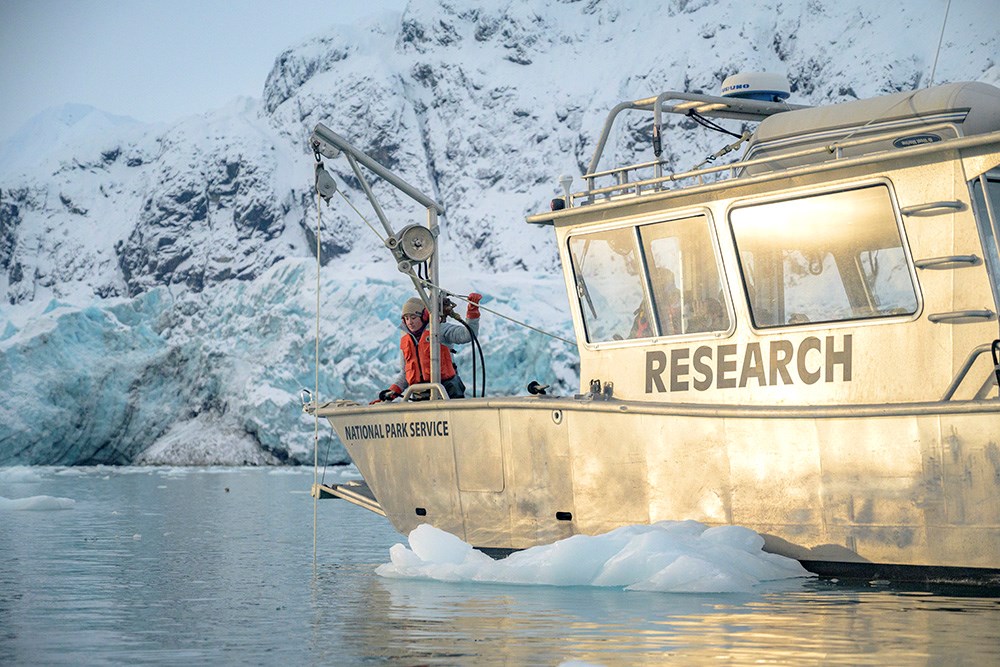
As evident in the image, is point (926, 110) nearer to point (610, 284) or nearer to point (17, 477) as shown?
point (610, 284)

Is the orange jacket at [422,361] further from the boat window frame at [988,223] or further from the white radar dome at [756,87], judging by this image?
the boat window frame at [988,223]

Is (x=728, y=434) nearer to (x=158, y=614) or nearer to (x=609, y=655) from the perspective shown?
(x=609, y=655)

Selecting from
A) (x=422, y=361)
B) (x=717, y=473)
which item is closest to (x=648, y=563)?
(x=717, y=473)

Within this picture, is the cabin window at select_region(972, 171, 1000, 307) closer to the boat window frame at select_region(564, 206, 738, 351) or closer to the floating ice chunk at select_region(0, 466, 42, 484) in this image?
the boat window frame at select_region(564, 206, 738, 351)

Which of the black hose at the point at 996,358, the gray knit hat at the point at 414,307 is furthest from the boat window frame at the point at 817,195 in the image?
the gray knit hat at the point at 414,307

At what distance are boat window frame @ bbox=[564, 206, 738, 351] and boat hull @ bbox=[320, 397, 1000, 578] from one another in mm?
544

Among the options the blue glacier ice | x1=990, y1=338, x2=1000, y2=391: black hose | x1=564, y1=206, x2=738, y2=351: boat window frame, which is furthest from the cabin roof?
the blue glacier ice

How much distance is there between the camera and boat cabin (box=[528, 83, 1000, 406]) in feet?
23.4

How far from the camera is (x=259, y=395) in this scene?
129 feet

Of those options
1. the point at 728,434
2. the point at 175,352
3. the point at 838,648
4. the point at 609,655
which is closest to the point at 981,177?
the point at 728,434

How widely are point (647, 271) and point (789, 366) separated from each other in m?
1.16

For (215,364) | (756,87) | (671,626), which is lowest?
(671,626)

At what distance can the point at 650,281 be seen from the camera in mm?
8391

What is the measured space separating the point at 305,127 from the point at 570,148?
12254 mm
